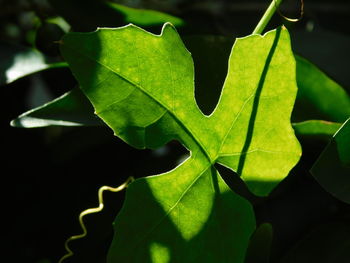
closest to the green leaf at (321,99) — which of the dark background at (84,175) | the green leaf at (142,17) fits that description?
the dark background at (84,175)

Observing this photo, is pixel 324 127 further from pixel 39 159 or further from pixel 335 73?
pixel 39 159

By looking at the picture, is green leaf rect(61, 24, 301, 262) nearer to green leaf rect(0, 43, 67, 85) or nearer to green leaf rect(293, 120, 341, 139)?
green leaf rect(293, 120, 341, 139)

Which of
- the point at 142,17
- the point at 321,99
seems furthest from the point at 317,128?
the point at 142,17

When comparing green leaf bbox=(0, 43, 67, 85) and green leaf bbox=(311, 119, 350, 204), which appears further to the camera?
green leaf bbox=(0, 43, 67, 85)

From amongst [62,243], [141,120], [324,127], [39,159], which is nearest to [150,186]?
[141,120]

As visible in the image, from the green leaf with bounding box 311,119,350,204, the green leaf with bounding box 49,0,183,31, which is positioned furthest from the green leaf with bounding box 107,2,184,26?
the green leaf with bounding box 311,119,350,204

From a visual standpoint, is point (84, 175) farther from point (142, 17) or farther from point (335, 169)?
point (335, 169)

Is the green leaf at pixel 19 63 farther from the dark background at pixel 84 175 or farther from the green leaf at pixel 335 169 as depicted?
the green leaf at pixel 335 169

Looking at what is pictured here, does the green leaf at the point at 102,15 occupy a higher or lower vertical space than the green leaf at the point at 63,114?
higher
